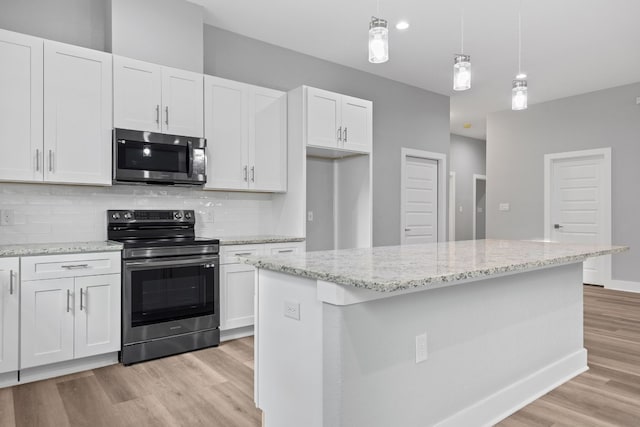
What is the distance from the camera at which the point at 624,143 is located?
576 centimetres

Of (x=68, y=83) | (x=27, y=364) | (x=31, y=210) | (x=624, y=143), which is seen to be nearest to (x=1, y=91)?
(x=68, y=83)

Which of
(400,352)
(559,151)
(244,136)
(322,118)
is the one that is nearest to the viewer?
(400,352)

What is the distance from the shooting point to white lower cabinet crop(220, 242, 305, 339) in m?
3.47

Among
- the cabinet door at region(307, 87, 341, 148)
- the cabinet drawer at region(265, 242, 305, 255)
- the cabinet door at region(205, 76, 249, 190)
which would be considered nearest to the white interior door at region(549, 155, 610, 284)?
the cabinet door at region(307, 87, 341, 148)

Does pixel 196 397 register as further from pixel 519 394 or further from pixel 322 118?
pixel 322 118

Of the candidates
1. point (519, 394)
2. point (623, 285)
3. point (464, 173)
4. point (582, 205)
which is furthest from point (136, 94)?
point (464, 173)

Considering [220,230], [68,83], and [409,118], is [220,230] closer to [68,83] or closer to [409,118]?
[68,83]

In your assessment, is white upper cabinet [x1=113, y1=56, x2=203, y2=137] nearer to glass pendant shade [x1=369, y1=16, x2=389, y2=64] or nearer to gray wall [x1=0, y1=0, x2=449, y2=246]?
gray wall [x1=0, y1=0, x2=449, y2=246]

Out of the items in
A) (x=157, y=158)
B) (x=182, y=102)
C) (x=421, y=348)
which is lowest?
(x=421, y=348)

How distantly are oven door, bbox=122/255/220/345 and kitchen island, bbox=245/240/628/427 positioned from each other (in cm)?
132

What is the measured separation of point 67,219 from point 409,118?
435 cm

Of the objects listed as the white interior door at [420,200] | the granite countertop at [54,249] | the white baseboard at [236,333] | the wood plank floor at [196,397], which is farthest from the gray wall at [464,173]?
the granite countertop at [54,249]

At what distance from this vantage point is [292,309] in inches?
71.2

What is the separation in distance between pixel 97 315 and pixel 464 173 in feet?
26.8
